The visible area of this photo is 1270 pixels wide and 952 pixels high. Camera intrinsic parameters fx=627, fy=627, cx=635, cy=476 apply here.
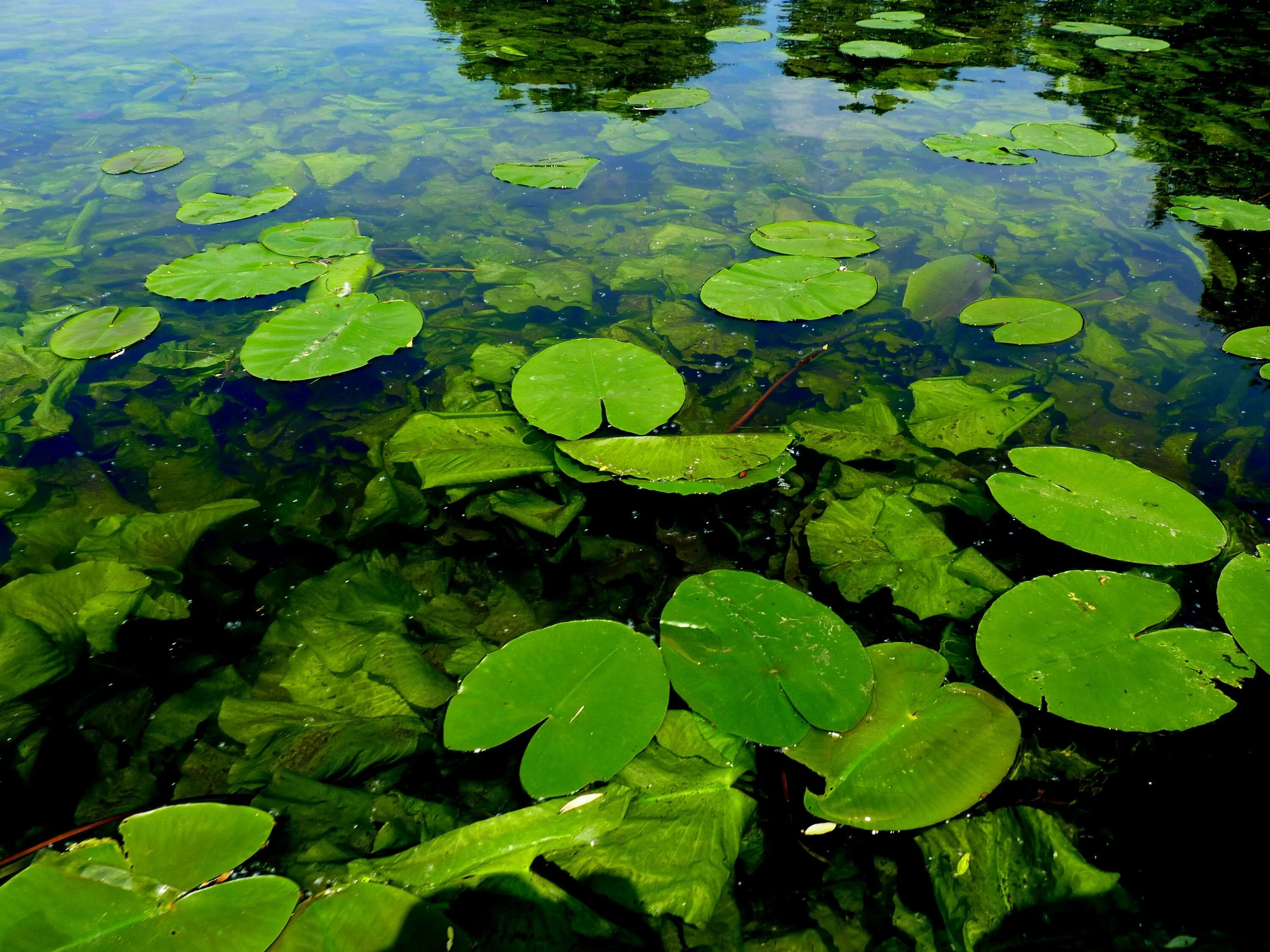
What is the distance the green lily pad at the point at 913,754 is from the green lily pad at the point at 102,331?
2.61 meters

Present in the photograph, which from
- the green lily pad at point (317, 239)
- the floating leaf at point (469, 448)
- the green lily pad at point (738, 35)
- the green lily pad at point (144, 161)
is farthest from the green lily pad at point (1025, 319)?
the green lily pad at point (738, 35)

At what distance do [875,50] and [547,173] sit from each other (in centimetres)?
369

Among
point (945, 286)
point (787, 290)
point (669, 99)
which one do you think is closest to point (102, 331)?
point (787, 290)

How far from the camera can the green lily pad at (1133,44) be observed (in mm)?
5316

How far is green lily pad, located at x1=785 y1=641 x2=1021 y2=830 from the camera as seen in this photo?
106 centimetres

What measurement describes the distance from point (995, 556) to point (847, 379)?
2.62 ft

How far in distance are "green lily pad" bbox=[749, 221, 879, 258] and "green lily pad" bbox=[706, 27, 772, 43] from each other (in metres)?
3.91

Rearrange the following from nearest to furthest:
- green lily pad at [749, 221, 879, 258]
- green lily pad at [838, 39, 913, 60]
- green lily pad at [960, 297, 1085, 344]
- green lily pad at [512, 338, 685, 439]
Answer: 1. green lily pad at [512, 338, 685, 439]
2. green lily pad at [960, 297, 1085, 344]
3. green lily pad at [749, 221, 879, 258]
4. green lily pad at [838, 39, 913, 60]

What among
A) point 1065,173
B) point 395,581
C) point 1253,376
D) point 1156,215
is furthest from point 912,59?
point 395,581

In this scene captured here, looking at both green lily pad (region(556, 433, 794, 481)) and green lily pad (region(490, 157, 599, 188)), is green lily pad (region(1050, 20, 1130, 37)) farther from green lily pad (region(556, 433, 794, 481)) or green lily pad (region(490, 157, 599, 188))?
green lily pad (region(556, 433, 794, 481))

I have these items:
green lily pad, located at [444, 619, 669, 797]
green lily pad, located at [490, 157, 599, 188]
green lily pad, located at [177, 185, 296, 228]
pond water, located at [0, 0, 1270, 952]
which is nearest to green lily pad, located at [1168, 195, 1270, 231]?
pond water, located at [0, 0, 1270, 952]

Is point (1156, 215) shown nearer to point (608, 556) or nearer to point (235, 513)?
point (608, 556)

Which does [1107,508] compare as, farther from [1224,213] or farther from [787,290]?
[1224,213]

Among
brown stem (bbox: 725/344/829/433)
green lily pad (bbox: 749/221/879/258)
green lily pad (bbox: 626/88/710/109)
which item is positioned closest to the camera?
brown stem (bbox: 725/344/829/433)
